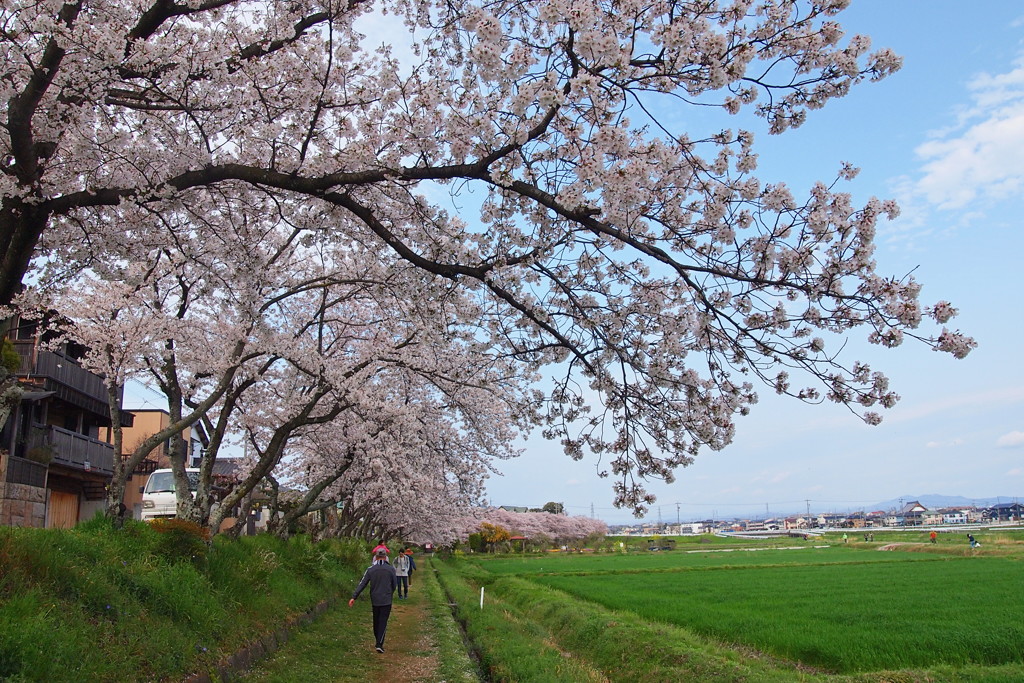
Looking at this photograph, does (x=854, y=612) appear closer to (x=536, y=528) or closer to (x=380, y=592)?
(x=380, y=592)

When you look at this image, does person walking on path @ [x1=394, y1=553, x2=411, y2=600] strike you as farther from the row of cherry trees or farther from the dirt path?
the row of cherry trees

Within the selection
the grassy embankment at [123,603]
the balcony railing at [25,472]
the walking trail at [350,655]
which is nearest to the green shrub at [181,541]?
the grassy embankment at [123,603]

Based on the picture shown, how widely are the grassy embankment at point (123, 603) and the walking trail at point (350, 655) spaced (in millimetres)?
507

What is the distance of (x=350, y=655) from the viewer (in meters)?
11.3

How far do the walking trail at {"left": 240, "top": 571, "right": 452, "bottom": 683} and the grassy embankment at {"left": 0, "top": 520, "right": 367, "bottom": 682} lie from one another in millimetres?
507

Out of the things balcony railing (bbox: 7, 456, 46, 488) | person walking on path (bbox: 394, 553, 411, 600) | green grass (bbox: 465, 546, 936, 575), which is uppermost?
balcony railing (bbox: 7, 456, 46, 488)

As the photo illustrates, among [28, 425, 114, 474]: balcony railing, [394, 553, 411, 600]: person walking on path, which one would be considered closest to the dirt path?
[394, 553, 411, 600]: person walking on path

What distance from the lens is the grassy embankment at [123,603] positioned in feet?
17.0

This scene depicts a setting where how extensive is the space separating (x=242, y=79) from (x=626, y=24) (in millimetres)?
4357

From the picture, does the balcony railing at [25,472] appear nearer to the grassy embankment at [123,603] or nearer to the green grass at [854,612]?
the grassy embankment at [123,603]

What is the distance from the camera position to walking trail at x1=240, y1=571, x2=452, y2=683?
9.14m

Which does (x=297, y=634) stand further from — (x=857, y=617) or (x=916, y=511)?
(x=916, y=511)

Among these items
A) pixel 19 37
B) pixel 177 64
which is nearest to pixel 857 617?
pixel 177 64

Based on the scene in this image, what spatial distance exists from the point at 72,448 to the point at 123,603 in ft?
68.9
